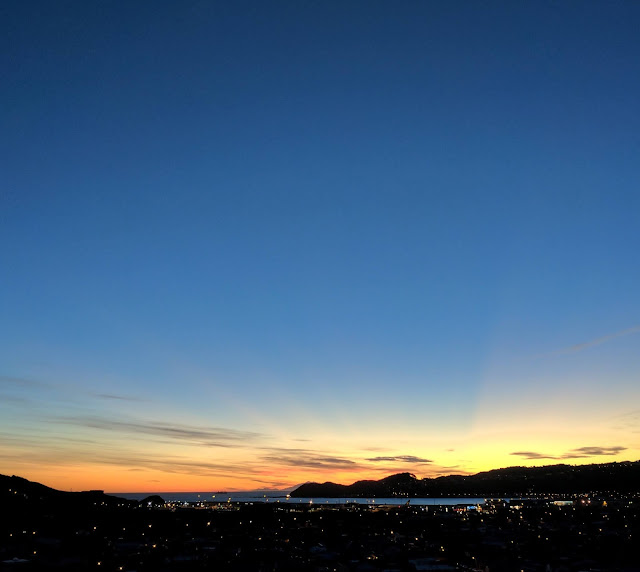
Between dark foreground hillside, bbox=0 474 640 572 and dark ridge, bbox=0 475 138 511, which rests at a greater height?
dark ridge, bbox=0 475 138 511

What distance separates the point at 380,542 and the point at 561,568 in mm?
32528

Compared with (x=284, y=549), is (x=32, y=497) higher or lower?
higher

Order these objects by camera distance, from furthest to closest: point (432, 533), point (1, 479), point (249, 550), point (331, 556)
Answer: point (1, 479) → point (432, 533) → point (249, 550) → point (331, 556)

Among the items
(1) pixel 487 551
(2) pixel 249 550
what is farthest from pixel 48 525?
(1) pixel 487 551

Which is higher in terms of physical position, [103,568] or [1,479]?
[1,479]

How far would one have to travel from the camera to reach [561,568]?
5228 cm

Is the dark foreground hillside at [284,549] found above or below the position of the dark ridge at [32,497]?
below

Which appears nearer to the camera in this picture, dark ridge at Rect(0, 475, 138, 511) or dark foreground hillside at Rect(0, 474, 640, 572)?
dark foreground hillside at Rect(0, 474, 640, 572)

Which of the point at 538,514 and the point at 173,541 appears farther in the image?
the point at 538,514

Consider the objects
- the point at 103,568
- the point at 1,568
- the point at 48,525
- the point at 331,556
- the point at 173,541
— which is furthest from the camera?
the point at 48,525

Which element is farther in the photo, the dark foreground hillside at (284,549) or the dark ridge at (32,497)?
the dark ridge at (32,497)

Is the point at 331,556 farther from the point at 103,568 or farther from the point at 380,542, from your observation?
the point at 103,568

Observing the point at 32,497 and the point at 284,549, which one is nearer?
the point at 284,549

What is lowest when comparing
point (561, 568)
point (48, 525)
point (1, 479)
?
point (561, 568)
